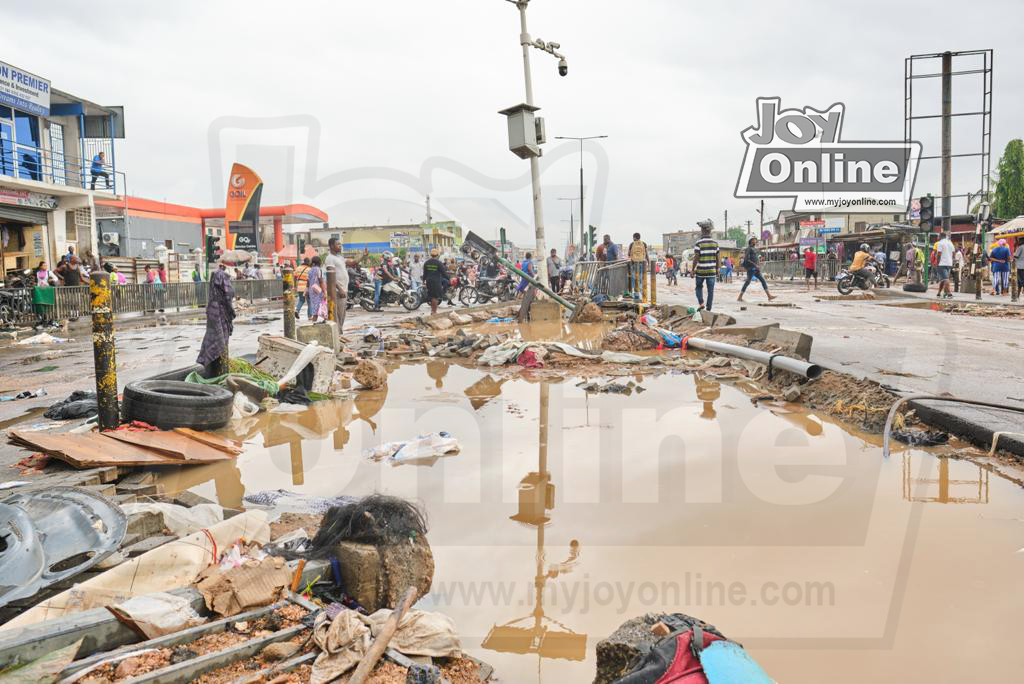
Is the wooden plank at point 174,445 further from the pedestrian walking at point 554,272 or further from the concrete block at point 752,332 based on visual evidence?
the pedestrian walking at point 554,272

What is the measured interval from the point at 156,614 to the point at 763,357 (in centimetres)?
659

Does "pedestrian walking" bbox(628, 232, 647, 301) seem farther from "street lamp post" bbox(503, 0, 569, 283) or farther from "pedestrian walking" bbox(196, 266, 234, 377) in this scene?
"pedestrian walking" bbox(196, 266, 234, 377)

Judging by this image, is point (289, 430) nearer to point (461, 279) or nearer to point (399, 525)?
point (399, 525)

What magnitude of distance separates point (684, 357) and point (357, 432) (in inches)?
197

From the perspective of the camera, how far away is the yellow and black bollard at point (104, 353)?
4.95 metres

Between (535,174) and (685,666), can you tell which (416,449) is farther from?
(535,174)

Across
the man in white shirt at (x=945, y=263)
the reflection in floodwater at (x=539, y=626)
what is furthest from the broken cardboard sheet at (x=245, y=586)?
the man in white shirt at (x=945, y=263)

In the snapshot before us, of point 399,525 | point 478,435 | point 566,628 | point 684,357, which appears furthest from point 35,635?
point 684,357

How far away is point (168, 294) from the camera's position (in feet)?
72.2

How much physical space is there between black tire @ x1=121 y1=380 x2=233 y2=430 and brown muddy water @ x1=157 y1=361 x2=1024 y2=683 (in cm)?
37

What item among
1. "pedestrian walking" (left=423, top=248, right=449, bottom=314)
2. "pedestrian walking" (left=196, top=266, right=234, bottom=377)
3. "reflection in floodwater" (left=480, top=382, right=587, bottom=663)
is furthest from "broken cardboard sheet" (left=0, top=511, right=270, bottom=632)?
"pedestrian walking" (left=423, top=248, right=449, bottom=314)

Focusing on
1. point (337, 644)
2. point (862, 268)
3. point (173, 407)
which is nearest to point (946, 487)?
point (337, 644)

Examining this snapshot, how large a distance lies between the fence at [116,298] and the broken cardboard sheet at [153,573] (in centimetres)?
1725

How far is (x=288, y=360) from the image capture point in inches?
295
